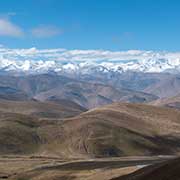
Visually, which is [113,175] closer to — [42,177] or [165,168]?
[42,177]

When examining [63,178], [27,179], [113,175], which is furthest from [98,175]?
[27,179]

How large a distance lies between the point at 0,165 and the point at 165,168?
4375 inches

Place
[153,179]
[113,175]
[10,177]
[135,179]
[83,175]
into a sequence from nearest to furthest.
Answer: [153,179], [135,179], [113,175], [83,175], [10,177]

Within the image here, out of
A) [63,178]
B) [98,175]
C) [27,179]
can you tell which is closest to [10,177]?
[27,179]

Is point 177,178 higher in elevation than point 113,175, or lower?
higher

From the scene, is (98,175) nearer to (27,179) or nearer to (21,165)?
(27,179)

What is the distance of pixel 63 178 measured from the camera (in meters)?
129

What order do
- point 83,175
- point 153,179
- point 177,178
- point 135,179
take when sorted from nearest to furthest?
1. point 177,178
2. point 153,179
3. point 135,179
4. point 83,175

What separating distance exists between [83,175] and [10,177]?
26.9m

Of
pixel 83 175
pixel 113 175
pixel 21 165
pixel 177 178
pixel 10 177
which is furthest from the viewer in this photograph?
pixel 21 165

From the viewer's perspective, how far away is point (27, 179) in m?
134

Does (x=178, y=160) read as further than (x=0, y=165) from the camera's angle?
No

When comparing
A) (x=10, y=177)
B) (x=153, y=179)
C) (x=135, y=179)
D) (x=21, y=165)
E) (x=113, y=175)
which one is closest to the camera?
(x=153, y=179)

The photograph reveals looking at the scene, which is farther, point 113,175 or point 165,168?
point 113,175
